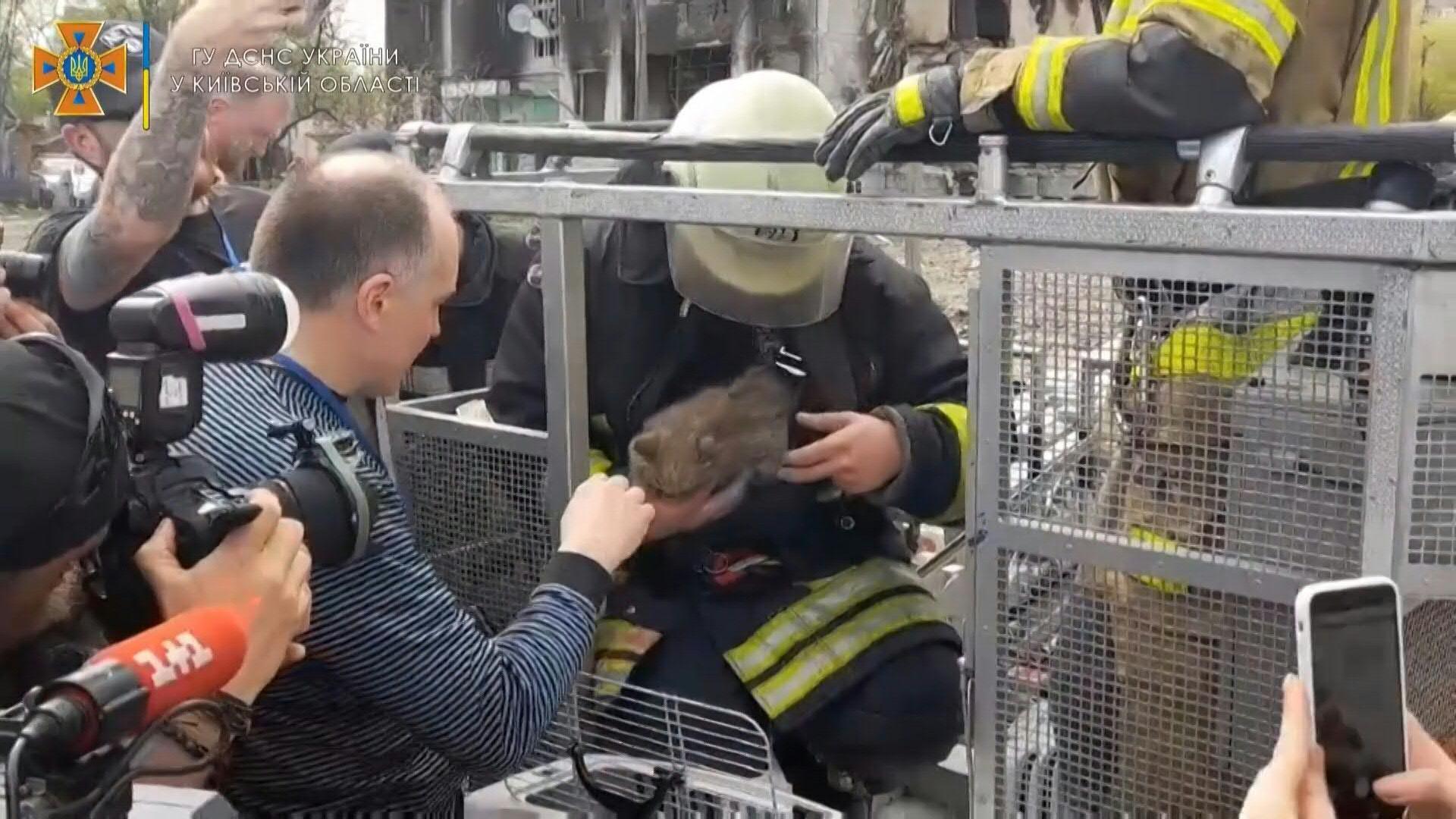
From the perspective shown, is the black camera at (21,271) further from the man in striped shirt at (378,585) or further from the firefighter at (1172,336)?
the firefighter at (1172,336)

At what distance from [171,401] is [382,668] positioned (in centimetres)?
45

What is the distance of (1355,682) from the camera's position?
1159 millimetres

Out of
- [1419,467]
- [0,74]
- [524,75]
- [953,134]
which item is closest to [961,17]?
[0,74]

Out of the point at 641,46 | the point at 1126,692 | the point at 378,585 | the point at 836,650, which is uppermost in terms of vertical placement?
the point at 641,46

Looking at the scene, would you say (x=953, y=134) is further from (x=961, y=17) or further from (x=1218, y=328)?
(x=961, y=17)

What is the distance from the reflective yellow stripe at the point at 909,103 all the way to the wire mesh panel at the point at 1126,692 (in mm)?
537

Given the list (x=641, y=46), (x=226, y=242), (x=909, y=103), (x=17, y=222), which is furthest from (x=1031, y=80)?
(x=641, y=46)

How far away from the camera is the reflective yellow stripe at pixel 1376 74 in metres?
1.67

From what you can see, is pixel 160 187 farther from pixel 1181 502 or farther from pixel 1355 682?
pixel 1355 682

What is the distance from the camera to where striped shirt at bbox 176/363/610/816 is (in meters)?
1.65

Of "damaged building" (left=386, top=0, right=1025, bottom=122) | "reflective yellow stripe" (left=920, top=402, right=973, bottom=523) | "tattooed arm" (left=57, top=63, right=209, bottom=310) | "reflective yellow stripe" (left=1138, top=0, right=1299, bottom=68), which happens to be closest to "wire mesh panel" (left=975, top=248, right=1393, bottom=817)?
"reflective yellow stripe" (left=1138, top=0, right=1299, bottom=68)

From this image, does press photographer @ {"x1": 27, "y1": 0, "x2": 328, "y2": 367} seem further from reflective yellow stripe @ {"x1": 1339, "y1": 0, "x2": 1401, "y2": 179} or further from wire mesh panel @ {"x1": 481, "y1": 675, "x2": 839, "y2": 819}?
reflective yellow stripe @ {"x1": 1339, "y1": 0, "x2": 1401, "y2": 179}

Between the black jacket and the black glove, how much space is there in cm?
62

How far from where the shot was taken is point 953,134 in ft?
5.54
